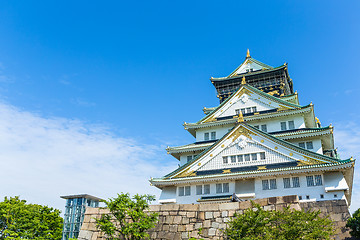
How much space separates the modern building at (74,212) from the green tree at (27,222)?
2213 millimetres

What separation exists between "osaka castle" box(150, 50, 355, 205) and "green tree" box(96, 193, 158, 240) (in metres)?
11.8

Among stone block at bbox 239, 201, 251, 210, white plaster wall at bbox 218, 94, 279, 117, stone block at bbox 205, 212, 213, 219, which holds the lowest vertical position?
stone block at bbox 205, 212, 213, 219

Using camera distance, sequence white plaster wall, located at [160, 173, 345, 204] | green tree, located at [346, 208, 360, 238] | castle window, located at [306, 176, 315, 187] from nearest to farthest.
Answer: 1. green tree, located at [346, 208, 360, 238]
2. white plaster wall, located at [160, 173, 345, 204]
3. castle window, located at [306, 176, 315, 187]

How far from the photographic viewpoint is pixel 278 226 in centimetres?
1250

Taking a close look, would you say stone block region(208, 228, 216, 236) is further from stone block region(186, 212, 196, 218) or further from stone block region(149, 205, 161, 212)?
stone block region(149, 205, 161, 212)

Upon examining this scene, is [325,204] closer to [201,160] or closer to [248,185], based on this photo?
[248,185]

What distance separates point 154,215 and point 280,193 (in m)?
14.4

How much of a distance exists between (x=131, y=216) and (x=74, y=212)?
16.6 meters

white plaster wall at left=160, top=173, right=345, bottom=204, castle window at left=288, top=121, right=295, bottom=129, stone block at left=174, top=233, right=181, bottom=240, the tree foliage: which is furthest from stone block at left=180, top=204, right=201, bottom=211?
castle window at left=288, top=121, right=295, bottom=129

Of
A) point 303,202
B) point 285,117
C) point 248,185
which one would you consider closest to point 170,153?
point 248,185

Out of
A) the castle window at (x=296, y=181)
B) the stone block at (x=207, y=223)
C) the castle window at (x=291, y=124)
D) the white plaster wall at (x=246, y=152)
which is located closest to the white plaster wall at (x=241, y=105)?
the castle window at (x=291, y=124)

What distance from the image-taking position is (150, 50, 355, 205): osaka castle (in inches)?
968

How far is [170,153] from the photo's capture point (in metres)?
34.3

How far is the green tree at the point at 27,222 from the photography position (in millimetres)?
27375
